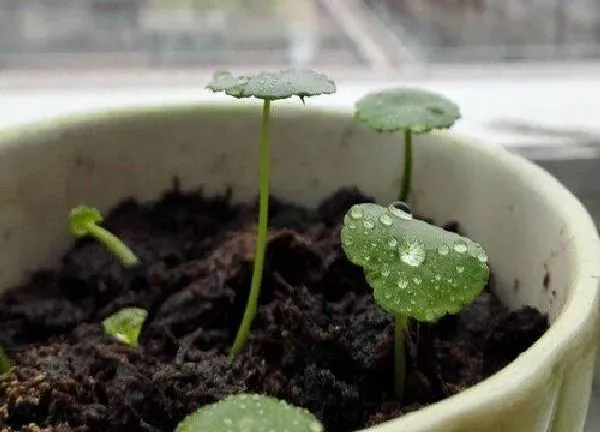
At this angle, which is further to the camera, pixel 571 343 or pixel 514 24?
pixel 514 24

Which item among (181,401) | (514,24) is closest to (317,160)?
(181,401)

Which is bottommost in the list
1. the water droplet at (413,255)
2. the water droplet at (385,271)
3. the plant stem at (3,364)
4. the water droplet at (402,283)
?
the plant stem at (3,364)

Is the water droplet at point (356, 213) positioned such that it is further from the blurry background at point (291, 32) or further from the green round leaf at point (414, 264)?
the blurry background at point (291, 32)

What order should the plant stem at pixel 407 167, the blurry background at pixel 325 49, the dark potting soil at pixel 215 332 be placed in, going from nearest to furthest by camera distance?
1. the dark potting soil at pixel 215 332
2. the plant stem at pixel 407 167
3. the blurry background at pixel 325 49

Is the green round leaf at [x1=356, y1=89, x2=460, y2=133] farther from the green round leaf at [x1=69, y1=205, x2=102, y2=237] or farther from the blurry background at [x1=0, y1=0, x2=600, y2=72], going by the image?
the blurry background at [x1=0, y1=0, x2=600, y2=72]

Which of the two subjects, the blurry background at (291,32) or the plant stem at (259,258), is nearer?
the plant stem at (259,258)

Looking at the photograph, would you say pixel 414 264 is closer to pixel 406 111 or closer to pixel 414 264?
pixel 414 264

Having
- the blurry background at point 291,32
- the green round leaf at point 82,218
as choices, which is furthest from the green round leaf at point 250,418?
the blurry background at point 291,32

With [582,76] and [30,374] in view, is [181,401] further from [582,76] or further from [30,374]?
[582,76]
